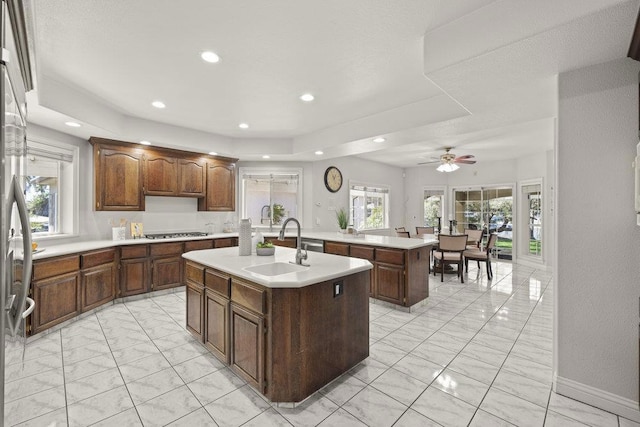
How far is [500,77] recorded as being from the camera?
2166 millimetres

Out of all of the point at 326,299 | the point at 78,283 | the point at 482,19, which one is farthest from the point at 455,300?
the point at 78,283

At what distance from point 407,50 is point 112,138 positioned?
12.9ft

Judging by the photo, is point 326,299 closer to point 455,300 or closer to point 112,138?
point 455,300

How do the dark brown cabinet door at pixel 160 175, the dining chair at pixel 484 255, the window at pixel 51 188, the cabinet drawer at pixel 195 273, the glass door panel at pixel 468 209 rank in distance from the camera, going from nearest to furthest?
the cabinet drawer at pixel 195 273
the window at pixel 51 188
the dark brown cabinet door at pixel 160 175
the dining chair at pixel 484 255
the glass door panel at pixel 468 209

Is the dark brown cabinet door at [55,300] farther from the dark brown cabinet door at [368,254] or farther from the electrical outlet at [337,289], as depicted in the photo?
the dark brown cabinet door at [368,254]

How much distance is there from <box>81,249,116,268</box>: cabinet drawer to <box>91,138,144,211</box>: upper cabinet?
65 cm

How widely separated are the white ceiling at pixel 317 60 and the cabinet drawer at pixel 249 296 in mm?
1824

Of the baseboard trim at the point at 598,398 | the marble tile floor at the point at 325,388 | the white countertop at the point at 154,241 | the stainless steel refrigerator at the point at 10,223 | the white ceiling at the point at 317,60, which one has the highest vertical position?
the white ceiling at the point at 317,60

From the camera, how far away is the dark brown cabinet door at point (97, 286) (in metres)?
3.50

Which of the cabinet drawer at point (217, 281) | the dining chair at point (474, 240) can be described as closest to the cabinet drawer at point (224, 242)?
the cabinet drawer at point (217, 281)

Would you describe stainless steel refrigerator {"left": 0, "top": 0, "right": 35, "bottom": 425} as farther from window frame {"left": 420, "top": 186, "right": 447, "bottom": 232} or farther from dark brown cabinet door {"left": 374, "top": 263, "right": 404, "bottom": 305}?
window frame {"left": 420, "top": 186, "right": 447, "bottom": 232}

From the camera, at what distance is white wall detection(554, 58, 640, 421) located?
1854mm

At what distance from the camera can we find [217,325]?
8.02 ft

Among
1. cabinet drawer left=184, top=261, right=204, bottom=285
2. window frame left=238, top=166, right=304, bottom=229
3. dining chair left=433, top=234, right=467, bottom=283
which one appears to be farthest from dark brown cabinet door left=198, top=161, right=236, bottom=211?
dining chair left=433, top=234, right=467, bottom=283
